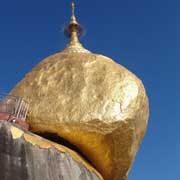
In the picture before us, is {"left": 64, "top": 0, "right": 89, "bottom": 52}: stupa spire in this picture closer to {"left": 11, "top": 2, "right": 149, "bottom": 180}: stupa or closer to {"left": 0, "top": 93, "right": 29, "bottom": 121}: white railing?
{"left": 11, "top": 2, "right": 149, "bottom": 180}: stupa

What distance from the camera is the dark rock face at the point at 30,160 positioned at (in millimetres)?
10992

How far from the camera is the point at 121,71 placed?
13930mm

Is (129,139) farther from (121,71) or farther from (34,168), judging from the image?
(34,168)

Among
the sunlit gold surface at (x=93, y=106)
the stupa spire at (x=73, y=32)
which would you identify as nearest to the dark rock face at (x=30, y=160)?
A: the sunlit gold surface at (x=93, y=106)

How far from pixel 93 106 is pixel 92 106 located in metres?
0.02

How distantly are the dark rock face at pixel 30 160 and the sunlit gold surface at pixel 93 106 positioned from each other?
94 centimetres

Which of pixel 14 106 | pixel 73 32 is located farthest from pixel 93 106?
pixel 73 32

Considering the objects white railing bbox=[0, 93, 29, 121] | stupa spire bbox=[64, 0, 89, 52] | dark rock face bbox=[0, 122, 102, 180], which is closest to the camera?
dark rock face bbox=[0, 122, 102, 180]

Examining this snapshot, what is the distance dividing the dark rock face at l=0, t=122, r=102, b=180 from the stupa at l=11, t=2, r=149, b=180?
3.12ft

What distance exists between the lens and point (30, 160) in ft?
36.7

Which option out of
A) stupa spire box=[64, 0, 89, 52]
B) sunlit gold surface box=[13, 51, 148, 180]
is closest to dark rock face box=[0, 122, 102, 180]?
sunlit gold surface box=[13, 51, 148, 180]

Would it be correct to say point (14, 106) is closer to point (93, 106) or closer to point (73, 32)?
point (93, 106)

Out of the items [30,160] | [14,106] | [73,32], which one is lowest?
[30,160]

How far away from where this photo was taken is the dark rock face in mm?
10992
